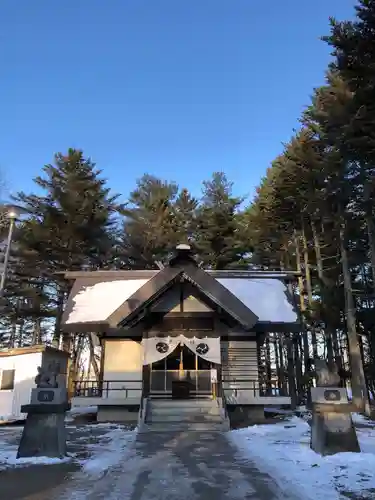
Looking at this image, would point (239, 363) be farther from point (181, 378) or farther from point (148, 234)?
point (148, 234)

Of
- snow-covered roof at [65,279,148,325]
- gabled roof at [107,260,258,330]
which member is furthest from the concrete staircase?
snow-covered roof at [65,279,148,325]

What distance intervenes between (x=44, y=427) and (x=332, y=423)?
206 inches

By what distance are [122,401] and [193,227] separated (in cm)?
1627

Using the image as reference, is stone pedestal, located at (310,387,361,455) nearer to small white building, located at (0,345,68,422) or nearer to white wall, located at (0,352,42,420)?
small white building, located at (0,345,68,422)

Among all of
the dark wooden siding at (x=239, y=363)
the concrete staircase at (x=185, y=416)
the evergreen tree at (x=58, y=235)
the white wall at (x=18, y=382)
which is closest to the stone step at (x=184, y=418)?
the concrete staircase at (x=185, y=416)

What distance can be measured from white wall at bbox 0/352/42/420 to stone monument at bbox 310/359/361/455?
399 inches

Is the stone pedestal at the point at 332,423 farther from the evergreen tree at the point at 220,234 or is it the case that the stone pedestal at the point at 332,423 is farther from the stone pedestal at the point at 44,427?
the evergreen tree at the point at 220,234

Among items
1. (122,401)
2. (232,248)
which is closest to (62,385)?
(122,401)

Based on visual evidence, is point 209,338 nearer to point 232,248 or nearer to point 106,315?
point 106,315

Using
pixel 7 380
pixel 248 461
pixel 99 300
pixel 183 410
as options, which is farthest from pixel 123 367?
pixel 248 461

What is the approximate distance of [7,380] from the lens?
14109 millimetres

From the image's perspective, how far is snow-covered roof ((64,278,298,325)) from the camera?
50.7 ft

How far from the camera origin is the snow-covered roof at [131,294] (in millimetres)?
15454

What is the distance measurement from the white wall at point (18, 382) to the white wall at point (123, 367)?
2.52 m
